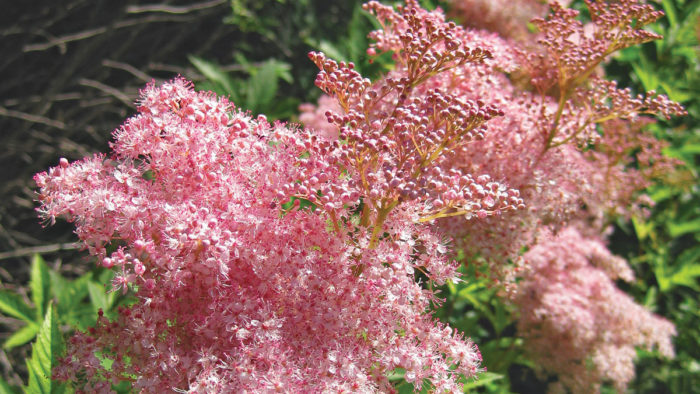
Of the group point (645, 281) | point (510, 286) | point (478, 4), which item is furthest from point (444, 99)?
point (645, 281)

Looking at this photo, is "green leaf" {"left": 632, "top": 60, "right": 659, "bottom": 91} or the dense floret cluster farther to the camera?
"green leaf" {"left": 632, "top": 60, "right": 659, "bottom": 91}

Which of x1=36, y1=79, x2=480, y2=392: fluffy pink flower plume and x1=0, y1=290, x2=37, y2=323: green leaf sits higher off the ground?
x1=36, y1=79, x2=480, y2=392: fluffy pink flower plume

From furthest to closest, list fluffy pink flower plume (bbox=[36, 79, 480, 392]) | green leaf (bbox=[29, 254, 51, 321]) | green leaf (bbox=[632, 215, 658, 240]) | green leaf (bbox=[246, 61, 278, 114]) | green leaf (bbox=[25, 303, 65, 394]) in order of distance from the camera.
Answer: green leaf (bbox=[632, 215, 658, 240]), green leaf (bbox=[246, 61, 278, 114]), green leaf (bbox=[29, 254, 51, 321]), green leaf (bbox=[25, 303, 65, 394]), fluffy pink flower plume (bbox=[36, 79, 480, 392])

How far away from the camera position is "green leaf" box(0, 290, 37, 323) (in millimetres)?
2264

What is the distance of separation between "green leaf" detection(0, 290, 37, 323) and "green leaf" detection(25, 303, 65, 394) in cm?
99

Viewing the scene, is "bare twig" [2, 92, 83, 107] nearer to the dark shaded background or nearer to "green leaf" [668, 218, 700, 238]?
the dark shaded background

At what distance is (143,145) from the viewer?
1323mm

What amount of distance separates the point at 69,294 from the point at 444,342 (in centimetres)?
204

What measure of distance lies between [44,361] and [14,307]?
106 cm

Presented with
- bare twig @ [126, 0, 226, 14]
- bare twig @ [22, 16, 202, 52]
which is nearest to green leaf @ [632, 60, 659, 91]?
bare twig @ [126, 0, 226, 14]

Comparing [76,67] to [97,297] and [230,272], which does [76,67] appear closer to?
[97,297]

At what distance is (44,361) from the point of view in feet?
4.82

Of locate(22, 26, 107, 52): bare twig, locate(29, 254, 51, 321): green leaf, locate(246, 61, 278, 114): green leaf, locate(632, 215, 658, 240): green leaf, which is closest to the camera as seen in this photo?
locate(29, 254, 51, 321): green leaf

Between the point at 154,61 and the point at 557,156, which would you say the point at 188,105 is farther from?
the point at 154,61
